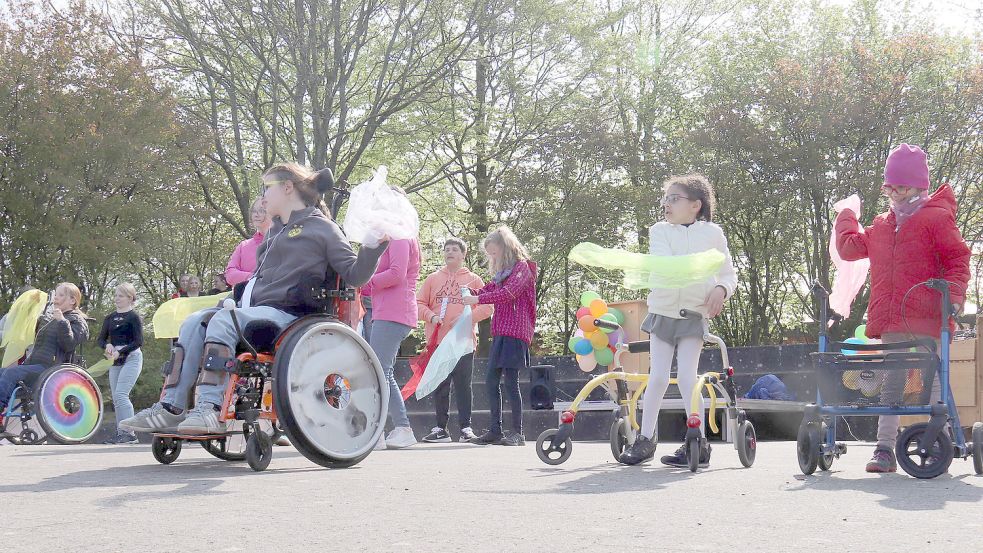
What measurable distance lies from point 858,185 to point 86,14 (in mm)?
13307

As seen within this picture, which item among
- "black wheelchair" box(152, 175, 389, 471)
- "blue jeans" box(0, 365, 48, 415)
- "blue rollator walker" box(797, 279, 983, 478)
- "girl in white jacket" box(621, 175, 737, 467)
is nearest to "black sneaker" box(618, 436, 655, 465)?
"girl in white jacket" box(621, 175, 737, 467)

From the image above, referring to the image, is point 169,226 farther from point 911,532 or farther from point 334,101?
point 911,532

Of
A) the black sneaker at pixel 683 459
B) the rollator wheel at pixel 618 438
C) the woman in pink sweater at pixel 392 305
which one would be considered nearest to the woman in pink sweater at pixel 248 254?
the woman in pink sweater at pixel 392 305

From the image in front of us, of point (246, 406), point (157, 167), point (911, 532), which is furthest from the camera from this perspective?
point (157, 167)

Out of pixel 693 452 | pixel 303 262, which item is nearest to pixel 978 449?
pixel 693 452

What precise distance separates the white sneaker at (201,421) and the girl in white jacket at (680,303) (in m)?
2.25

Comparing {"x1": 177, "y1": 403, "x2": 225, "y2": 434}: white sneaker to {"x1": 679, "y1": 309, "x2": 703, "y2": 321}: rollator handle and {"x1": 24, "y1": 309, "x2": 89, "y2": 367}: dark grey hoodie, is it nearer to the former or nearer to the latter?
{"x1": 679, "y1": 309, "x2": 703, "y2": 321}: rollator handle

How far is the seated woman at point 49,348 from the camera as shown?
36.6 feet

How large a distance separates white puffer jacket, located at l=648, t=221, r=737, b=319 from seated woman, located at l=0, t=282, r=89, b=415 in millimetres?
6712

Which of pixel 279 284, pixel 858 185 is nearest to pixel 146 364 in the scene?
pixel 858 185

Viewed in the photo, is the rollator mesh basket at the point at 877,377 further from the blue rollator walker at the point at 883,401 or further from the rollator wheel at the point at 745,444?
the rollator wheel at the point at 745,444

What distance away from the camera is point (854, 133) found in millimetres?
20141

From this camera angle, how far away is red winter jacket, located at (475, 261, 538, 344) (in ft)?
29.9

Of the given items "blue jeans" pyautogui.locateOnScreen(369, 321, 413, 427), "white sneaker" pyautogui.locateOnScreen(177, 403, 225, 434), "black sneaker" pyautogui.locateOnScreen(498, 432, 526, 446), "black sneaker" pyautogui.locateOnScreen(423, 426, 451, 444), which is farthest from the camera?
"black sneaker" pyautogui.locateOnScreen(423, 426, 451, 444)
